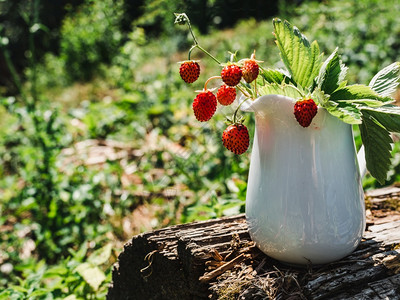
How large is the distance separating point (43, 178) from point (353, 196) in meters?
1.88

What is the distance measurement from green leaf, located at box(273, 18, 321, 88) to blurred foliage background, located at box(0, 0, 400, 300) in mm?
705

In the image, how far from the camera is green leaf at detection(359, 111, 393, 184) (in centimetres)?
105

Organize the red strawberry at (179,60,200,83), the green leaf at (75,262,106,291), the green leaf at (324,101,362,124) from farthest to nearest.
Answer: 1. the green leaf at (75,262,106,291)
2. the red strawberry at (179,60,200,83)
3. the green leaf at (324,101,362,124)

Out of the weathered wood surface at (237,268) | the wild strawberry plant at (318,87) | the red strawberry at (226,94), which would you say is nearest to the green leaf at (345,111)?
the wild strawberry plant at (318,87)

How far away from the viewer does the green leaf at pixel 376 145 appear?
105cm

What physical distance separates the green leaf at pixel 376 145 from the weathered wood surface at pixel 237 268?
23cm

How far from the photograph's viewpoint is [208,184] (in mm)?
2512

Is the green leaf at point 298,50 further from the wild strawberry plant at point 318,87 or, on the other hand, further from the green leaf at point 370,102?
the green leaf at point 370,102

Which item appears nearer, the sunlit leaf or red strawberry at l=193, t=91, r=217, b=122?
red strawberry at l=193, t=91, r=217, b=122

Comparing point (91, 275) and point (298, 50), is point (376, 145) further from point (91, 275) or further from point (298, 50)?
point (91, 275)

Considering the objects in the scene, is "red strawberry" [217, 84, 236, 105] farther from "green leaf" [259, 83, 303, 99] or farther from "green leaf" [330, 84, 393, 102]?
"green leaf" [330, 84, 393, 102]

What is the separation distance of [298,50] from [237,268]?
22.0 inches

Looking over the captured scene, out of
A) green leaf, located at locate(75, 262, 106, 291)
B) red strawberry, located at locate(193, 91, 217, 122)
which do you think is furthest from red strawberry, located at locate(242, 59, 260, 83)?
green leaf, located at locate(75, 262, 106, 291)

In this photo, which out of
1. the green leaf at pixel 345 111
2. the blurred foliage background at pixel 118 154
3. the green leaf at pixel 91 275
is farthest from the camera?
the blurred foliage background at pixel 118 154
